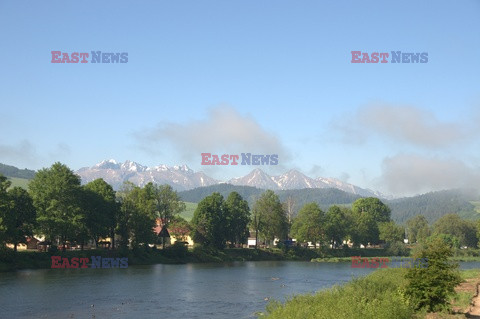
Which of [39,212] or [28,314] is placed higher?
[39,212]

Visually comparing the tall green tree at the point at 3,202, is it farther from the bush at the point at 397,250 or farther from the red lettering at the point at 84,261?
the bush at the point at 397,250

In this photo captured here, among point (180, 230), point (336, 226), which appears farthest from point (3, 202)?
point (336, 226)

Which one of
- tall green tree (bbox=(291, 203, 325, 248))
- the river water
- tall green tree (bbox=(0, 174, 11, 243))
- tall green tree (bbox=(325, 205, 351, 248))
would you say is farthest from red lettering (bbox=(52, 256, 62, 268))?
tall green tree (bbox=(325, 205, 351, 248))

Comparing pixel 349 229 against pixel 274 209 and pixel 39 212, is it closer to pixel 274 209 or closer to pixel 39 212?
pixel 274 209

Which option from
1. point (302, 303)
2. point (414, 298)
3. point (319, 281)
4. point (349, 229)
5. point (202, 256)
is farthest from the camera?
point (349, 229)

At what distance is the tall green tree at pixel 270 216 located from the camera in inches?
6476

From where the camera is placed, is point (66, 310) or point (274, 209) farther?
point (274, 209)

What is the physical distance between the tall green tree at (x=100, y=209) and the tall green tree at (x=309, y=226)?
66.5 m

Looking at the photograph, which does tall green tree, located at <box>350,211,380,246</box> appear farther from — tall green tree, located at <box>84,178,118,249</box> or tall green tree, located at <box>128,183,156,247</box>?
tall green tree, located at <box>84,178,118,249</box>

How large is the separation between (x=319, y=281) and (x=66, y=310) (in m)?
45.8

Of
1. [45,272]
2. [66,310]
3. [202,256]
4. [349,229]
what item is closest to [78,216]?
[45,272]

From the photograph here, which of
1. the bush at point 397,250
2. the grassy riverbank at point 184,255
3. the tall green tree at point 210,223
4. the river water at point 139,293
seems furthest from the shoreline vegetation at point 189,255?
the river water at point 139,293

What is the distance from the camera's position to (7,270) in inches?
3546

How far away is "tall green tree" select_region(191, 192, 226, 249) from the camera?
145375 millimetres
